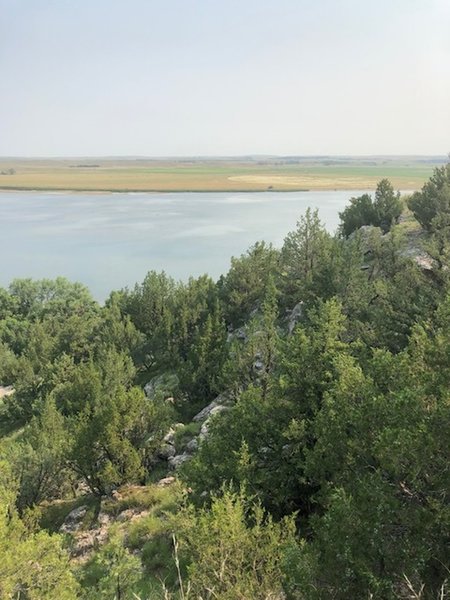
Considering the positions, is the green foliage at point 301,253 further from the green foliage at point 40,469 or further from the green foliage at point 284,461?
the green foliage at point 40,469

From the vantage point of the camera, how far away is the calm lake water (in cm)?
6253

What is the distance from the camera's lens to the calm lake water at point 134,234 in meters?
62.5

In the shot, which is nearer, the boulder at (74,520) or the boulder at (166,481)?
the boulder at (74,520)

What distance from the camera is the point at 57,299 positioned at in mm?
55281

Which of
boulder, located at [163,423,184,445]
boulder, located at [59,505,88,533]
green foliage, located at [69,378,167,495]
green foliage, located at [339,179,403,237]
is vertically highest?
green foliage, located at [339,179,403,237]

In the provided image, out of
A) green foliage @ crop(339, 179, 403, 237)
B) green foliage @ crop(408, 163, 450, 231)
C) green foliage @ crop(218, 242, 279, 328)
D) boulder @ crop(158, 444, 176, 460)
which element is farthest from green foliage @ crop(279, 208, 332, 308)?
boulder @ crop(158, 444, 176, 460)

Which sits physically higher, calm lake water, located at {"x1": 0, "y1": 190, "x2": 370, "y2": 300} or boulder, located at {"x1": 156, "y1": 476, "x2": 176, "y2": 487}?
calm lake water, located at {"x1": 0, "y1": 190, "x2": 370, "y2": 300}

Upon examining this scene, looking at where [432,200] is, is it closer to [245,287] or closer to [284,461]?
[245,287]

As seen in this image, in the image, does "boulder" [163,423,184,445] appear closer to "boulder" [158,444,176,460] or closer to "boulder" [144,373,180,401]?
"boulder" [158,444,176,460]

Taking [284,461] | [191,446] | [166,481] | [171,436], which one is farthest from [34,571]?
[171,436]

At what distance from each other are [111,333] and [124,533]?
72.0ft

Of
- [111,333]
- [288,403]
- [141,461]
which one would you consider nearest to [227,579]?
[288,403]

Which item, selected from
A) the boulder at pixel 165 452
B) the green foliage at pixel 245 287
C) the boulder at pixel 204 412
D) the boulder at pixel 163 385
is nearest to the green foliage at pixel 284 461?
the boulder at pixel 163 385

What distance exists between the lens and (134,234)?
3044 inches
